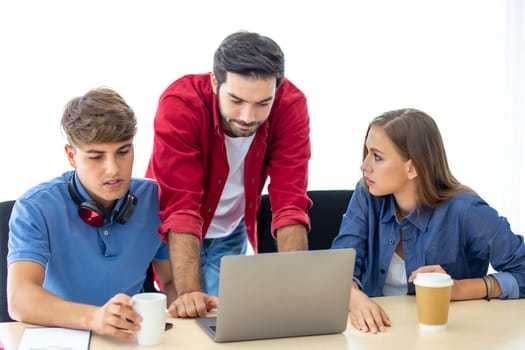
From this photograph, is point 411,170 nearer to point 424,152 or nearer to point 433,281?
point 424,152

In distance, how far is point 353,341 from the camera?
5.11 ft

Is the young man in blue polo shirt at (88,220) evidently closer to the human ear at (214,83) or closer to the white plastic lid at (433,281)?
the human ear at (214,83)

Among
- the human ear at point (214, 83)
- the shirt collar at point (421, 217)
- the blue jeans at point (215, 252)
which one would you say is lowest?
the blue jeans at point (215, 252)

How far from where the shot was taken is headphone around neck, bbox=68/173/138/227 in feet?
6.09

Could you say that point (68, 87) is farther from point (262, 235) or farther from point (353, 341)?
point (353, 341)

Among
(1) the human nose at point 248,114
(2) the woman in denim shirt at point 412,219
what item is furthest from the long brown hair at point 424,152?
(1) the human nose at point 248,114

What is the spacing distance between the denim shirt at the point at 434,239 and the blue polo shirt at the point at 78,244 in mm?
533

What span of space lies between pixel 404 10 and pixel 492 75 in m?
0.58

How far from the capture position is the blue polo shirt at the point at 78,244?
179 centimetres

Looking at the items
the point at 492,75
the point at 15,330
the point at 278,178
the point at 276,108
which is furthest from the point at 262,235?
the point at 492,75

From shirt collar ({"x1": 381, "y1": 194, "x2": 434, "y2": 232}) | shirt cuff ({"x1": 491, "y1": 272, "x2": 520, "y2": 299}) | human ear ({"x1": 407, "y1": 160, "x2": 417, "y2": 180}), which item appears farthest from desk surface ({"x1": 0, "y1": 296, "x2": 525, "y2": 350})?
human ear ({"x1": 407, "y1": 160, "x2": 417, "y2": 180})

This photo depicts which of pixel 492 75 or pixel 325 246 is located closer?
pixel 325 246

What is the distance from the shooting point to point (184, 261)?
6.30 feet

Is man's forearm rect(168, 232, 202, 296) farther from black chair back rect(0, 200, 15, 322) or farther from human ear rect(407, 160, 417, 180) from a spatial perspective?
human ear rect(407, 160, 417, 180)
